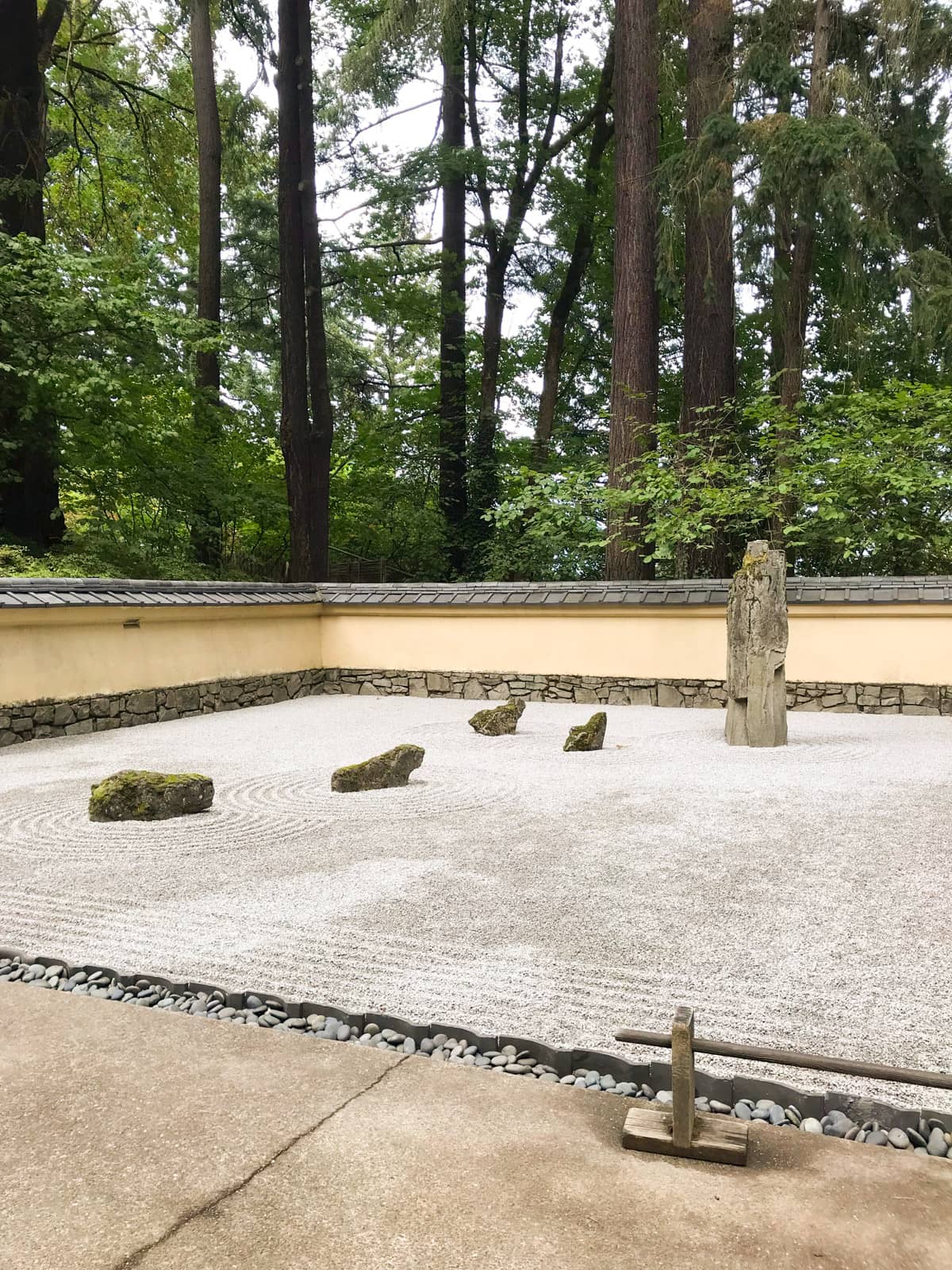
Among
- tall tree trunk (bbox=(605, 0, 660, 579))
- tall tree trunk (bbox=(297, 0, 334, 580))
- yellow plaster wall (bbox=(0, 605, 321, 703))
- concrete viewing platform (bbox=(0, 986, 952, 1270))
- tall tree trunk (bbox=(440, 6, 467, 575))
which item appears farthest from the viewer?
tall tree trunk (bbox=(440, 6, 467, 575))

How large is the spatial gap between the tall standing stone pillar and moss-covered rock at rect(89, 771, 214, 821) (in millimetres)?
4202

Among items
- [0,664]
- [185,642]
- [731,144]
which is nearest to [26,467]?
[185,642]

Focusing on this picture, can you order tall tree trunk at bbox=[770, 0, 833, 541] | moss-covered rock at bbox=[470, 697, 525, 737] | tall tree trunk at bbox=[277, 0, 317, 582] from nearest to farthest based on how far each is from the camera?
moss-covered rock at bbox=[470, 697, 525, 737], tall tree trunk at bbox=[770, 0, 833, 541], tall tree trunk at bbox=[277, 0, 317, 582]

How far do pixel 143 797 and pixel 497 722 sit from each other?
3621 millimetres

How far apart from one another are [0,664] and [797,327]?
984 centimetres

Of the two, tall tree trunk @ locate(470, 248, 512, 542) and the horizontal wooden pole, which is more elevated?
tall tree trunk @ locate(470, 248, 512, 542)

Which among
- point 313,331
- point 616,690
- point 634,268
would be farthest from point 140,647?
point 634,268

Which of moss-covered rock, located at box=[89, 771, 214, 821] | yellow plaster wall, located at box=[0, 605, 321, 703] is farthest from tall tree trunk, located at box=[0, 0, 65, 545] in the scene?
moss-covered rock, located at box=[89, 771, 214, 821]

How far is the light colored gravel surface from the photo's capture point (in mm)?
2602

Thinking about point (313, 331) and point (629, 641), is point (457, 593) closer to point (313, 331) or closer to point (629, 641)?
point (629, 641)

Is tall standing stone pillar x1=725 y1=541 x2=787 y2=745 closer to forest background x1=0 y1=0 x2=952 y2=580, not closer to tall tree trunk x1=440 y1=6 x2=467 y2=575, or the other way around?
forest background x1=0 y1=0 x2=952 y2=580

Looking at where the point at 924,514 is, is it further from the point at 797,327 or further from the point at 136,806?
the point at 136,806

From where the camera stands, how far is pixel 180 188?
58.5 ft

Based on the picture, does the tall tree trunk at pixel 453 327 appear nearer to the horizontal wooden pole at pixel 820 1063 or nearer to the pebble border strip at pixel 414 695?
the pebble border strip at pixel 414 695
